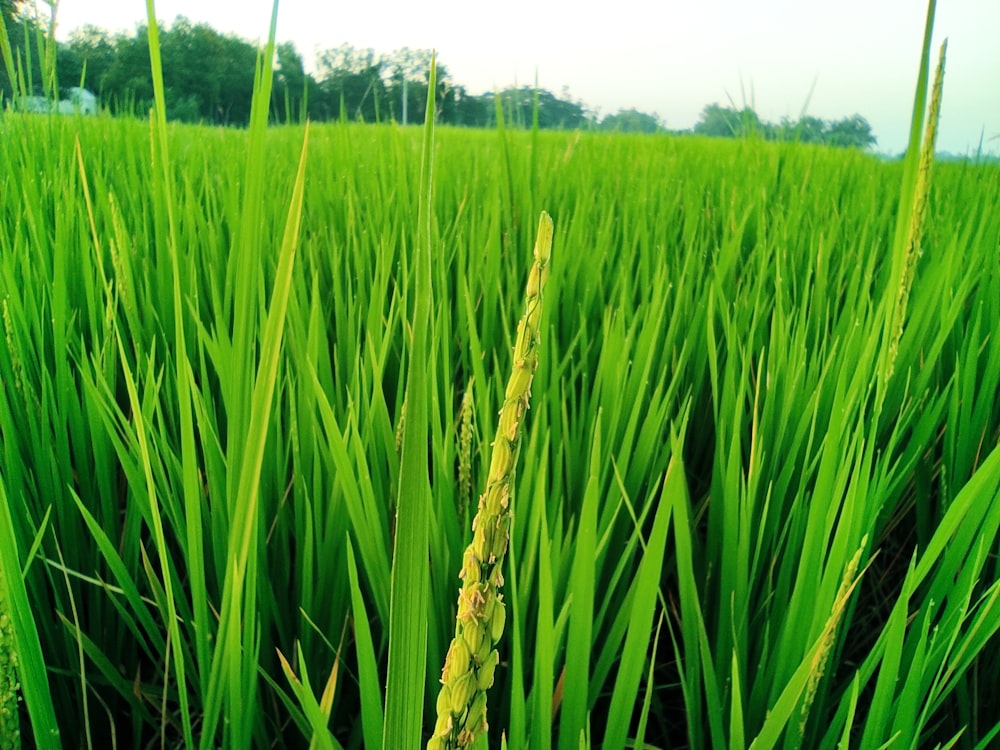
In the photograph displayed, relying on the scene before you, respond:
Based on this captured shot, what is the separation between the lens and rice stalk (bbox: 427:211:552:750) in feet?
0.39

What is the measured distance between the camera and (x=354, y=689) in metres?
0.46

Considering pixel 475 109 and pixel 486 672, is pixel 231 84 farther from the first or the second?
pixel 486 672

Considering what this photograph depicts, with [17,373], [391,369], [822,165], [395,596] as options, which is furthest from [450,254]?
[822,165]

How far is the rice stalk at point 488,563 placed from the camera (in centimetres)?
12

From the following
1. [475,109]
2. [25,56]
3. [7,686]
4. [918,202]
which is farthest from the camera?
[475,109]

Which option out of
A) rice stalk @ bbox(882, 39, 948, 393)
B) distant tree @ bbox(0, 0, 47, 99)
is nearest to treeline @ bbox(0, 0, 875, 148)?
distant tree @ bbox(0, 0, 47, 99)

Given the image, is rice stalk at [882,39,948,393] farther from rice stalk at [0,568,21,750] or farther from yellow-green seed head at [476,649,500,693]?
rice stalk at [0,568,21,750]

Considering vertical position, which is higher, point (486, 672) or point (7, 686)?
point (486, 672)

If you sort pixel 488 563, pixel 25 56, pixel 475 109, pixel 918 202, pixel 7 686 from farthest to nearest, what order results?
pixel 475 109 → pixel 25 56 → pixel 918 202 → pixel 7 686 → pixel 488 563

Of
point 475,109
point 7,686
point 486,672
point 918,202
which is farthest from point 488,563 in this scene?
point 475,109

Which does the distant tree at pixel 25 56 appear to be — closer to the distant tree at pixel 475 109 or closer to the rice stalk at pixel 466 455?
the distant tree at pixel 475 109

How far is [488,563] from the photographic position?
13cm

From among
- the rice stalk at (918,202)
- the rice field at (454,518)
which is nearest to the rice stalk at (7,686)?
the rice field at (454,518)

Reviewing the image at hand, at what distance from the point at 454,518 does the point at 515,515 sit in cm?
4
